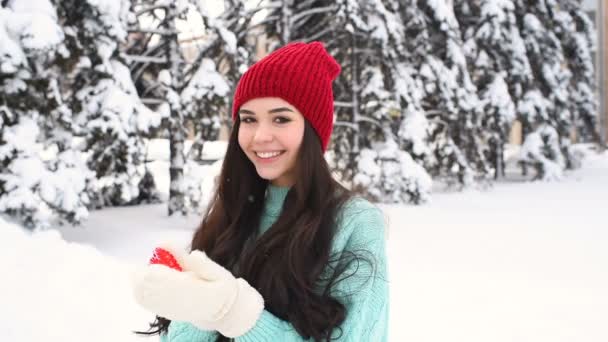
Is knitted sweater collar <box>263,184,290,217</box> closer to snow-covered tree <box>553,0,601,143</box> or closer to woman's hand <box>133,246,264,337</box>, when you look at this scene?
woman's hand <box>133,246,264,337</box>

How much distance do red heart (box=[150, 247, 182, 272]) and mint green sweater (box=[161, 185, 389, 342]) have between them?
226 millimetres

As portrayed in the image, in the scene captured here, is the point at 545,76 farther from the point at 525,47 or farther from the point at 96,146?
the point at 96,146

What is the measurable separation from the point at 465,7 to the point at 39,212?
44.5 ft

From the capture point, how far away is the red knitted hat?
157 centimetres

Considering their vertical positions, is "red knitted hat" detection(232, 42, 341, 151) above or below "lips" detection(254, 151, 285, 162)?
above

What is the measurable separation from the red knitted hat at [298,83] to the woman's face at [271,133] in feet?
0.08

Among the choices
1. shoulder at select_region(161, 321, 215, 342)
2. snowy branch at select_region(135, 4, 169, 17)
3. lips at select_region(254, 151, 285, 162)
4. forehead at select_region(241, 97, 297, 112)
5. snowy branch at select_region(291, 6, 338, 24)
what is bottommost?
shoulder at select_region(161, 321, 215, 342)

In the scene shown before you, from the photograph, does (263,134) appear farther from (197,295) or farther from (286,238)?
(197,295)

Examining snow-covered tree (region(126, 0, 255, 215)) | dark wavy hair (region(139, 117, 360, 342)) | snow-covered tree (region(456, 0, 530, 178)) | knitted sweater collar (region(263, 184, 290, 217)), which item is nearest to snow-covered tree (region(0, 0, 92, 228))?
snow-covered tree (region(126, 0, 255, 215))

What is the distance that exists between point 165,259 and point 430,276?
5.53 m

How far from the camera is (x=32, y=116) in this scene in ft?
22.6

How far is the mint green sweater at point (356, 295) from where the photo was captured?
1.35 metres

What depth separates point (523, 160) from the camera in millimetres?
17203

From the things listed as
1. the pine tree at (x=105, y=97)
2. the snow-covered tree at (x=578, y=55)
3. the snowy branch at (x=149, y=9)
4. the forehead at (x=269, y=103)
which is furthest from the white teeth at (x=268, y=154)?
the snow-covered tree at (x=578, y=55)
